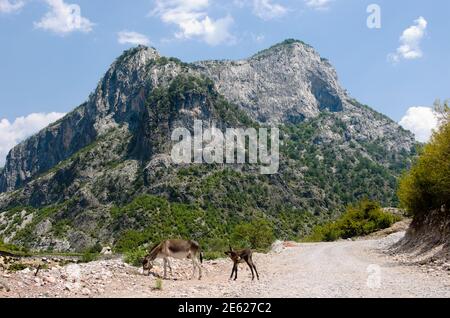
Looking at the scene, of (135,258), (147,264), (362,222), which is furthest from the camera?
(362,222)

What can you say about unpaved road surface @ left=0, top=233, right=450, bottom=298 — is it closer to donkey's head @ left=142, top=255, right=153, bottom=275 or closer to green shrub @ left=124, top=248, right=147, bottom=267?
donkey's head @ left=142, top=255, right=153, bottom=275

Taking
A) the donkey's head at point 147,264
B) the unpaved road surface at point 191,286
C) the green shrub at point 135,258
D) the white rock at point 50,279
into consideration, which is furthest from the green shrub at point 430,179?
the white rock at point 50,279

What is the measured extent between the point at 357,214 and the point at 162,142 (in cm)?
13191

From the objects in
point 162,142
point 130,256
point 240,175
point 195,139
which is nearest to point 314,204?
point 240,175

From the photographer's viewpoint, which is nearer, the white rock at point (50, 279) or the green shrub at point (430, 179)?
the white rock at point (50, 279)

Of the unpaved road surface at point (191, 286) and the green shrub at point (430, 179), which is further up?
the green shrub at point (430, 179)

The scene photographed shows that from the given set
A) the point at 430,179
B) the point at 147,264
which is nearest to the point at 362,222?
the point at 430,179

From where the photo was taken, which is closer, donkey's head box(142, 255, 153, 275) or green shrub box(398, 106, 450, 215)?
donkey's head box(142, 255, 153, 275)

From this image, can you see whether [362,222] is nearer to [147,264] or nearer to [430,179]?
[430,179]

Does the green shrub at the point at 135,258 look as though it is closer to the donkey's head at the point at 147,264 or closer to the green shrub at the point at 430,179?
the donkey's head at the point at 147,264

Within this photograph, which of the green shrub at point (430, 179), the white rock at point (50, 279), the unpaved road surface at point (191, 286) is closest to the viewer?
the unpaved road surface at point (191, 286)

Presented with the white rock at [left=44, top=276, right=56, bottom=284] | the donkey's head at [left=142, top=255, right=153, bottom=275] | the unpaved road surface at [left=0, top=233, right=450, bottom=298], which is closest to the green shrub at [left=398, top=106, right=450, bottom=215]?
the unpaved road surface at [left=0, top=233, right=450, bottom=298]

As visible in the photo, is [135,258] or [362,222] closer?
[135,258]
